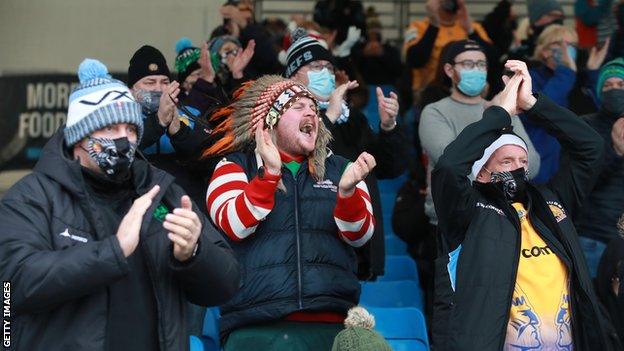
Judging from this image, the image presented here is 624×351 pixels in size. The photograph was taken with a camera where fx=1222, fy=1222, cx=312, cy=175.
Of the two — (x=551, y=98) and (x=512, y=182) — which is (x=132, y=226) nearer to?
(x=512, y=182)

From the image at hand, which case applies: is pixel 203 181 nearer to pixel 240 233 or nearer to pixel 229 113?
pixel 229 113

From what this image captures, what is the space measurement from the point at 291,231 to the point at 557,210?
1.25m

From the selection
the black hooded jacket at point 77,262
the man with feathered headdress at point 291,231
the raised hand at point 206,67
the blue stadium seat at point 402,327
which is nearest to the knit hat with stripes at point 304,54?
the raised hand at point 206,67

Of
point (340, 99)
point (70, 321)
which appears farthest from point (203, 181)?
point (70, 321)

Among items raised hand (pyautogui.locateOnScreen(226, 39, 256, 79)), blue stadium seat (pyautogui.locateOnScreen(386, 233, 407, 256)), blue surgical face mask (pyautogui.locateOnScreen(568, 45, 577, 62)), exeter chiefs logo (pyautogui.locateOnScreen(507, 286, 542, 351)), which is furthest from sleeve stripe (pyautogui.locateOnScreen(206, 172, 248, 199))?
blue surgical face mask (pyautogui.locateOnScreen(568, 45, 577, 62))

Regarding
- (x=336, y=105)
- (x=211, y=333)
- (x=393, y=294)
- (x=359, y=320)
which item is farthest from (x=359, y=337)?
(x=393, y=294)

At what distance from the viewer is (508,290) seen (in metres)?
5.39

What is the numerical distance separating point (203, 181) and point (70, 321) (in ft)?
9.37

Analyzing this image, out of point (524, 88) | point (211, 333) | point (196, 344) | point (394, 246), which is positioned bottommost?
point (394, 246)

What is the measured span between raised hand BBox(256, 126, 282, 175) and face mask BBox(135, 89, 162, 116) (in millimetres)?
1717

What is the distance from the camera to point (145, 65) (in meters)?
7.55

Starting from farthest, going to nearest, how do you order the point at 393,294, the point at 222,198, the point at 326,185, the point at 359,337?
the point at 393,294 → the point at 326,185 → the point at 222,198 → the point at 359,337

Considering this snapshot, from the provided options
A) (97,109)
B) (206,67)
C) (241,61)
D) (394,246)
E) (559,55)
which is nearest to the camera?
(97,109)

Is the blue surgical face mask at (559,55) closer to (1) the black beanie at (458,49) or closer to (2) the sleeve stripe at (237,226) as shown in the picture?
(1) the black beanie at (458,49)
